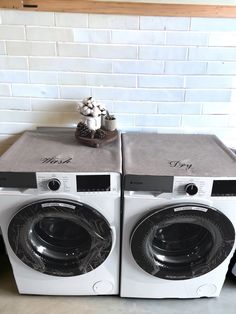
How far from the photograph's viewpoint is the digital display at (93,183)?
4.58 ft

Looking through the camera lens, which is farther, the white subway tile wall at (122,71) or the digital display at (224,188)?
the white subway tile wall at (122,71)

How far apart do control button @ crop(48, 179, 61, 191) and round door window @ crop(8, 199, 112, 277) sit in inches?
2.3

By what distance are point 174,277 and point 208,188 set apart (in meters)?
0.53

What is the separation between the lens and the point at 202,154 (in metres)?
1.62

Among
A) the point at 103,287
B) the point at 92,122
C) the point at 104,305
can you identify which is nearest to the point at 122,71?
the point at 92,122

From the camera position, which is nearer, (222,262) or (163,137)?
(222,262)

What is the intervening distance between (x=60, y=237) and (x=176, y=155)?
2.53 feet

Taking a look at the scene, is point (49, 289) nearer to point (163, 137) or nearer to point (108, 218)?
point (108, 218)

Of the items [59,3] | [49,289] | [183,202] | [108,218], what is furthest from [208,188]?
[59,3]

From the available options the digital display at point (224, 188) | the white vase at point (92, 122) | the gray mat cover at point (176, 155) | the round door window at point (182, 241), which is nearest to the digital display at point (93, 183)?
the gray mat cover at point (176, 155)

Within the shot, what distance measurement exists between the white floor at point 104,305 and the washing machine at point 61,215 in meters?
0.06

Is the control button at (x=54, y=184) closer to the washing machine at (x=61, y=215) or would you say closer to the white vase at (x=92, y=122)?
the washing machine at (x=61, y=215)

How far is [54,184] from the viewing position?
139 cm

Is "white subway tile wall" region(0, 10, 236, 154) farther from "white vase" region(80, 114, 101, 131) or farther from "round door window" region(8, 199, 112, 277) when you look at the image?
"round door window" region(8, 199, 112, 277)
